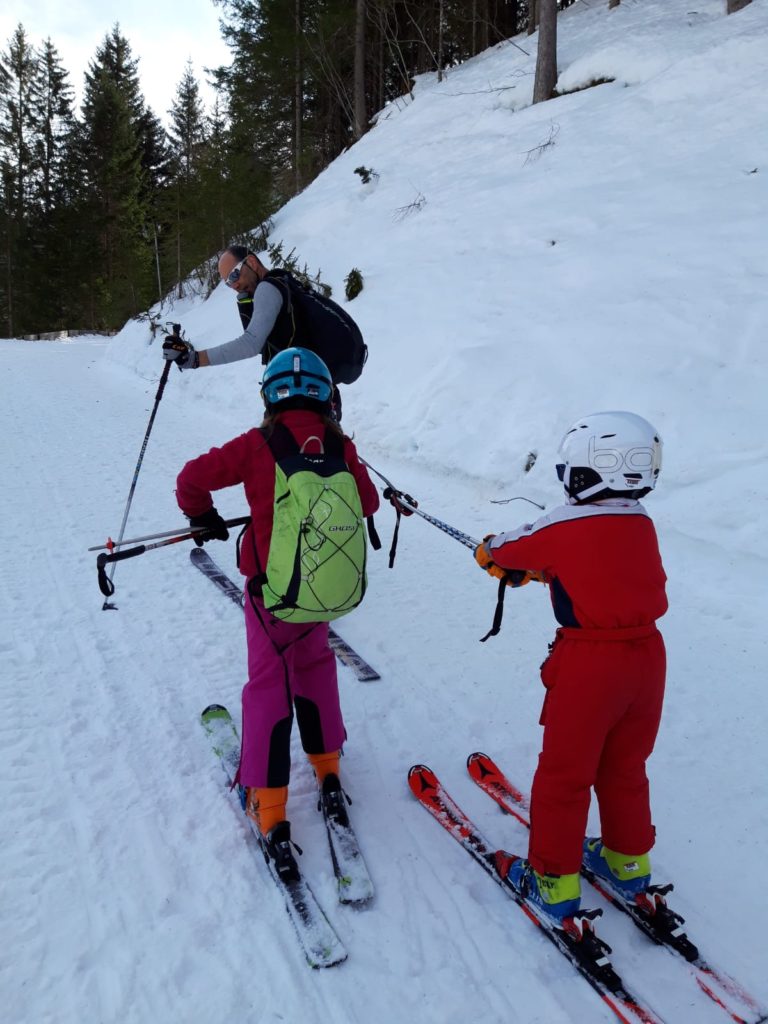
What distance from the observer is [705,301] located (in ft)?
25.6

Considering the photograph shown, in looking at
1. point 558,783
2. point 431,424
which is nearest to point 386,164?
point 431,424

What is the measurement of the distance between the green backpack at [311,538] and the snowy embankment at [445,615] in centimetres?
112

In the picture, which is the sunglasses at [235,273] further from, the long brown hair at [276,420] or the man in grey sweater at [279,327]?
the long brown hair at [276,420]

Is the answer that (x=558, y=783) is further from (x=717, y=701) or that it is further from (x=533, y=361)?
(x=533, y=361)

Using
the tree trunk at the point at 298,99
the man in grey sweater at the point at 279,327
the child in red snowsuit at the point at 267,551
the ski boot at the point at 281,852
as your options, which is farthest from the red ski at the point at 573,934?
the tree trunk at the point at 298,99

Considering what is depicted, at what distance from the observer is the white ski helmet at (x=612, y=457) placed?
2.31 m

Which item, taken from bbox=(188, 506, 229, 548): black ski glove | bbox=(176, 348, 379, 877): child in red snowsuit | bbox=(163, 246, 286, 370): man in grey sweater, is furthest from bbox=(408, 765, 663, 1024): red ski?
bbox=(163, 246, 286, 370): man in grey sweater

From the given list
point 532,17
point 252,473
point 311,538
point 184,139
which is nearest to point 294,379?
point 252,473

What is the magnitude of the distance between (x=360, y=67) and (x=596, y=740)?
2639 centimetres

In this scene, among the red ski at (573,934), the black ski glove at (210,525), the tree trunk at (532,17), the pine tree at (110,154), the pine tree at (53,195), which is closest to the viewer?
the red ski at (573,934)

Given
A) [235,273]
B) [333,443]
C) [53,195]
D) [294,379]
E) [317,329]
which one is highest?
[53,195]

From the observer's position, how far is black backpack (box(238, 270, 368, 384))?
418 cm

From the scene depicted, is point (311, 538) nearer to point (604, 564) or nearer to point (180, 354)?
point (604, 564)

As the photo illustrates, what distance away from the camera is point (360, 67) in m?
22.8
